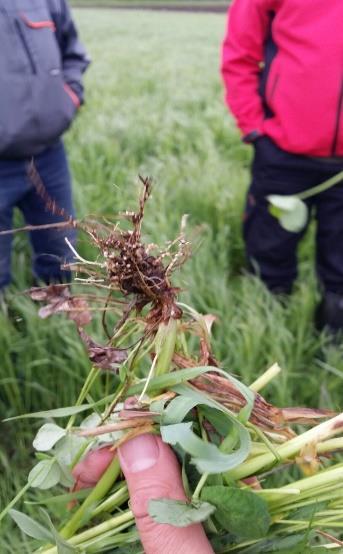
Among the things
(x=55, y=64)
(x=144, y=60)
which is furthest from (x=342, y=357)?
(x=144, y=60)

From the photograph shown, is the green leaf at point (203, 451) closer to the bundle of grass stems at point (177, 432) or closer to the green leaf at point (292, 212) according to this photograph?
the bundle of grass stems at point (177, 432)

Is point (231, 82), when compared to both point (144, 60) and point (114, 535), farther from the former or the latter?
point (144, 60)

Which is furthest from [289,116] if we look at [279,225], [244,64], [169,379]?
[169,379]

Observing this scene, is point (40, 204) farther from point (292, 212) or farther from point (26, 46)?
point (292, 212)

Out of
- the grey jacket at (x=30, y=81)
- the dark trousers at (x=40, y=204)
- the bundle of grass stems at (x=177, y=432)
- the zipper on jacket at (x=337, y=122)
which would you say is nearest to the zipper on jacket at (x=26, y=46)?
the grey jacket at (x=30, y=81)

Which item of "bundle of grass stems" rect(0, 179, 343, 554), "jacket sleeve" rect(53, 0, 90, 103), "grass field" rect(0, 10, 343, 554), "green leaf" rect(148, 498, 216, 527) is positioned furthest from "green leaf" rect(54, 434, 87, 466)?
"jacket sleeve" rect(53, 0, 90, 103)

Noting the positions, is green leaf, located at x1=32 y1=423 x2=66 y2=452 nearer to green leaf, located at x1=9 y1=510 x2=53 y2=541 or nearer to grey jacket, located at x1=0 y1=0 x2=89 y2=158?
green leaf, located at x1=9 y1=510 x2=53 y2=541
